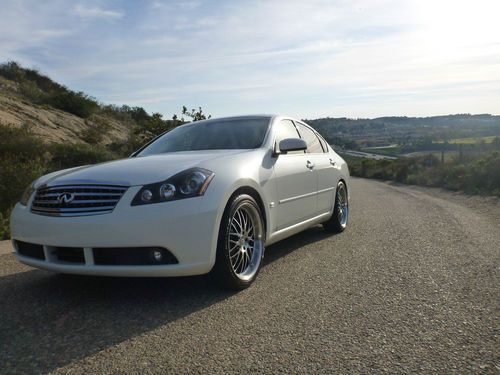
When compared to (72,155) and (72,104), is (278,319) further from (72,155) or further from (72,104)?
(72,104)

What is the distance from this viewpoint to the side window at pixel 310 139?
6.07 meters

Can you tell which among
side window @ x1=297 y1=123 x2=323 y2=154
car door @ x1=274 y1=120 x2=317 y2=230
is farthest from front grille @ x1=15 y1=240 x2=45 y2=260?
side window @ x1=297 y1=123 x2=323 y2=154

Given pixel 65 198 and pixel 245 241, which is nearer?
pixel 65 198

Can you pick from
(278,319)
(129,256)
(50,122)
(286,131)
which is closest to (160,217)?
(129,256)

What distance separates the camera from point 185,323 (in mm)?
3295

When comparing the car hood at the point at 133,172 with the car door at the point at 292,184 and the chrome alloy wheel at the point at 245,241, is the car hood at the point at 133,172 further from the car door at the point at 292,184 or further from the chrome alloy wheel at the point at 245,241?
the car door at the point at 292,184

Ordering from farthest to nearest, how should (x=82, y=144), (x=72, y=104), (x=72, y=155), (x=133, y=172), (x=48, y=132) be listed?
(x=72, y=104), (x=48, y=132), (x=82, y=144), (x=72, y=155), (x=133, y=172)

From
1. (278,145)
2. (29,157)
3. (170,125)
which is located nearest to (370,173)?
(170,125)

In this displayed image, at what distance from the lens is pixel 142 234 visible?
3416 mm

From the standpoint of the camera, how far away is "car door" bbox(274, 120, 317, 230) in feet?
15.8

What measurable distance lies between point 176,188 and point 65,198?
838mm

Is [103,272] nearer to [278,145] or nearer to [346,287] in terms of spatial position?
[346,287]

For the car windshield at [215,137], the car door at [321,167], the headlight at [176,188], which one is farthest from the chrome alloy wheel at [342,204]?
the headlight at [176,188]

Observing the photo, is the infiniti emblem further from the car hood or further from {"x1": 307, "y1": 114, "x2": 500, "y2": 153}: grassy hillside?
{"x1": 307, "y1": 114, "x2": 500, "y2": 153}: grassy hillside
